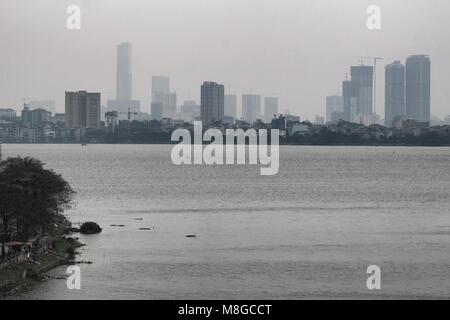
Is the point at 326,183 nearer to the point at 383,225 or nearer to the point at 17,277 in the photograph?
the point at 383,225

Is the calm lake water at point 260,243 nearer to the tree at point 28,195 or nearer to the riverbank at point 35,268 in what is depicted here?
the riverbank at point 35,268

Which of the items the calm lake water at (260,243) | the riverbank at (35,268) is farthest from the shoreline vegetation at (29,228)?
the calm lake water at (260,243)

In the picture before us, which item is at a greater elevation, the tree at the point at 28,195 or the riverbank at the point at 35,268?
the tree at the point at 28,195

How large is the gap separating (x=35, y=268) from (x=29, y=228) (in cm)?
384

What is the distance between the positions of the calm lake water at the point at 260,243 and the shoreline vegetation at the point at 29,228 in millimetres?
620

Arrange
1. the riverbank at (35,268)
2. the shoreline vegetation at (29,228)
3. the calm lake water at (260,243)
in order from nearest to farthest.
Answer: the riverbank at (35,268), the shoreline vegetation at (29,228), the calm lake water at (260,243)

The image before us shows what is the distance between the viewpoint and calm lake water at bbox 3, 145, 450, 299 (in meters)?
25.8

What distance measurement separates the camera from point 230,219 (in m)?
46.0

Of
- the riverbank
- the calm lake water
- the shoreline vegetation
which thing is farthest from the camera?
the calm lake water

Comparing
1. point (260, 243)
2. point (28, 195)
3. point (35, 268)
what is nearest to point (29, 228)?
point (28, 195)

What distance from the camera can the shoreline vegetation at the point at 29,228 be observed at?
983 inches

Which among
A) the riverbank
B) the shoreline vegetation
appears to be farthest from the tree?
the riverbank

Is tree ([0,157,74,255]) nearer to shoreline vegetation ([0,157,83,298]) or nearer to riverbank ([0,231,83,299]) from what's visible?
shoreline vegetation ([0,157,83,298])
